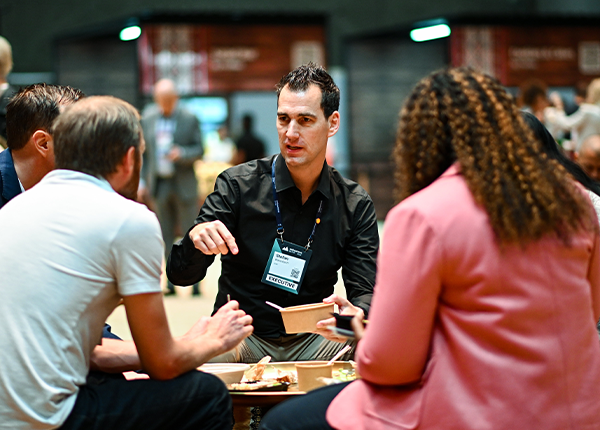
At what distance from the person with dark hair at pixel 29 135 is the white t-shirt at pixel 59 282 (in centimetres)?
76

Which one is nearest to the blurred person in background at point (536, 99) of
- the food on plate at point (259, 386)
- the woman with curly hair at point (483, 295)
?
the food on plate at point (259, 386)

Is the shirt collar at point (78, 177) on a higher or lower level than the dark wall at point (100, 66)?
lower

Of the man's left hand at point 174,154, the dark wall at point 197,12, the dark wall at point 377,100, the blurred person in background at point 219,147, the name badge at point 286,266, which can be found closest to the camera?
the name badge at point 286,266

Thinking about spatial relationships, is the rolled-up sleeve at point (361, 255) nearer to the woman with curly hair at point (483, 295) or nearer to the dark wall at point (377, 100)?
the woman with curly hair at point (483, 295)

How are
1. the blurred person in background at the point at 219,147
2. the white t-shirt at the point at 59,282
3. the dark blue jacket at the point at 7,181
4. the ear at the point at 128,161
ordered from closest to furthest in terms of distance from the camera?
the white t-shirt at the point at 59,282, the ear at the point at 128,161, the dark blue jacket at the point at 7,181, the blurred person in background at the point at 219,147

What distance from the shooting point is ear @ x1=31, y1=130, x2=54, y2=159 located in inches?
87.4

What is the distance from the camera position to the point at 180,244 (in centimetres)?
240

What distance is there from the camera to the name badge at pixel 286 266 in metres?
2.44

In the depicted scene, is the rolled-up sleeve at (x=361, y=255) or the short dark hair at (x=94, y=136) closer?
the short dark hair at (x=94, y=136)

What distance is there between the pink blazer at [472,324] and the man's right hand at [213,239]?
2.77 ft

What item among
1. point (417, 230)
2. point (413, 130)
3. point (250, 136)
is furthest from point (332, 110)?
point (250, 136)

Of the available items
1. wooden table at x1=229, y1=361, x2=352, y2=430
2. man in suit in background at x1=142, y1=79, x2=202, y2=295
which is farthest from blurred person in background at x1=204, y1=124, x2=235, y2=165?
wooden table at x1=229, y1=361, x2=352, y2=430

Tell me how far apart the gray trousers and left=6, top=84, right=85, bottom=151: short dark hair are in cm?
103

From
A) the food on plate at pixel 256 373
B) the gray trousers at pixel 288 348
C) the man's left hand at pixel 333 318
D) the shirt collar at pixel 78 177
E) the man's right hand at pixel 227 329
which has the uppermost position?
the shirt collar at pixel 78 177
